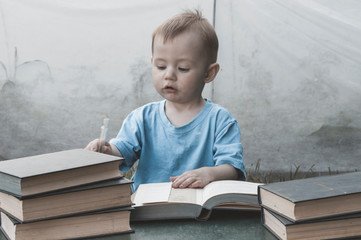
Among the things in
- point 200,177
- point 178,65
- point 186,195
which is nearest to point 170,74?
point 178,65

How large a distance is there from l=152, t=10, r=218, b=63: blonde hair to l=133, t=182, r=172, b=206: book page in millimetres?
528

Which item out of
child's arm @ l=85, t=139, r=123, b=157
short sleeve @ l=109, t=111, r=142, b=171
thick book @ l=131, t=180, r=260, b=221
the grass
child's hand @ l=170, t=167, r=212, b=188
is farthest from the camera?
the grass

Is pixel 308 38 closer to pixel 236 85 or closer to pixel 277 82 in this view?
pixel 277 82

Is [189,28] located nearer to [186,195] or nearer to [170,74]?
[170,74]

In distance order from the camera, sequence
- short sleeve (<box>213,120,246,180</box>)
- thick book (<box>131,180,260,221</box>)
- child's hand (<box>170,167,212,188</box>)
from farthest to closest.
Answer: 1. short sleeve (<box>213,120,246,180</box>)
2. child's hand (<box>170,167,212,188</box>)
3. thick book (<box>131,180,260,221</box>)

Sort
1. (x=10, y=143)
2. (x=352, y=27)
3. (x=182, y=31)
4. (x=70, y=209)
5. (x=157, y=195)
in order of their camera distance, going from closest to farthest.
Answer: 1. (x=70, y=209)
2. (x=157, y=195)
3. (x=182, y=31)
4. (x=352, y=27)
5. (x=10, y=143)

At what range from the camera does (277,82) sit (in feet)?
11.6

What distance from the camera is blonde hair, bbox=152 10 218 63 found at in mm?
1554

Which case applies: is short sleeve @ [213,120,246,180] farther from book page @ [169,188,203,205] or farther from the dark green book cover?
the dark green book cover

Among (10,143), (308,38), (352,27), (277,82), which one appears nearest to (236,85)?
(277,82)

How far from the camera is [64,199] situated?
921 mm

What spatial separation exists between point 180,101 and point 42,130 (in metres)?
2.30

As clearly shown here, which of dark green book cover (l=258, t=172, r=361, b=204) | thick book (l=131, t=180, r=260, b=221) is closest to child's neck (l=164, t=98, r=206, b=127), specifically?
thick book (l=131, t=180, r=260, b=221)

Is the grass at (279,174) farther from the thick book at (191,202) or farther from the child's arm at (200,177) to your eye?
the thick book at (191,202)
